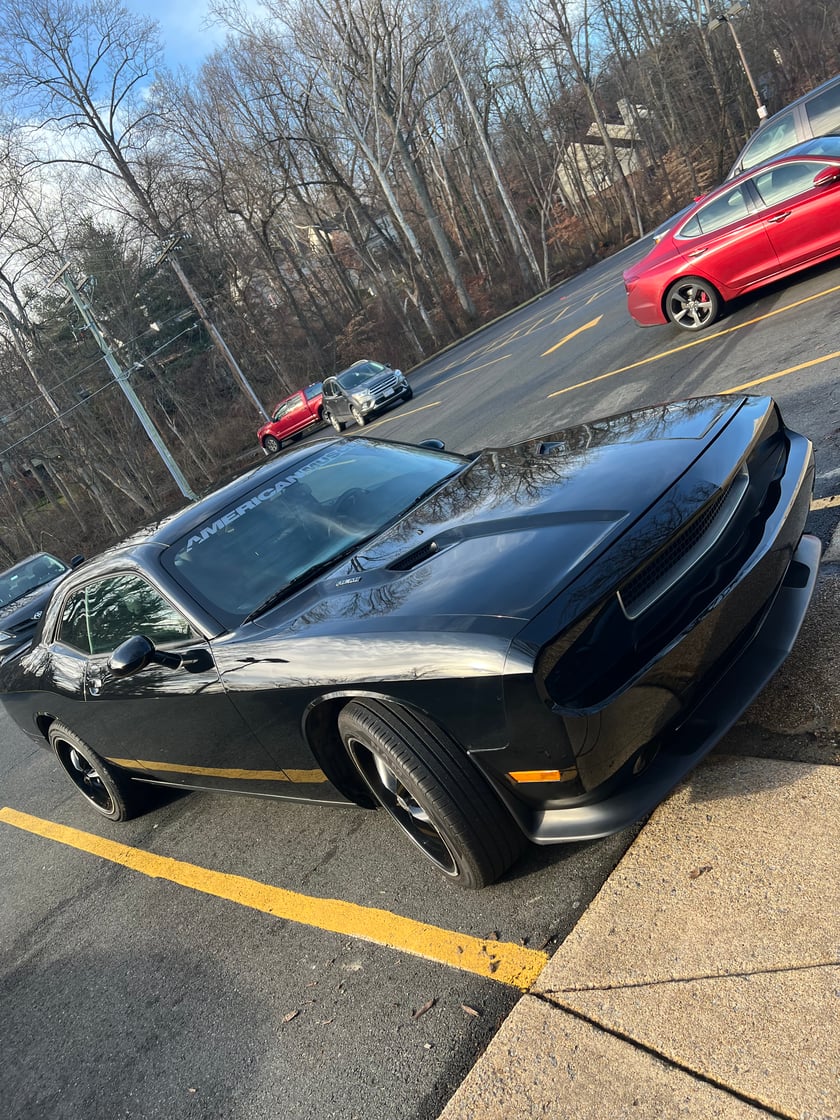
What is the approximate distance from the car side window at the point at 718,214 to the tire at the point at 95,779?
8.74 metres

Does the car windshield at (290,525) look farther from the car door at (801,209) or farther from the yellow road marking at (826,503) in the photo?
the car door at (801,209)

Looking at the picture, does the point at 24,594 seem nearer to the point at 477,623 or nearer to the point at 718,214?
the point at 718,214

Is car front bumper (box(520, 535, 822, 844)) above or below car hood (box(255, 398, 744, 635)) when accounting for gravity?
below

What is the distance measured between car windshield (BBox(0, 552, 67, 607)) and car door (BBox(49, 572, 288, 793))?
878cm

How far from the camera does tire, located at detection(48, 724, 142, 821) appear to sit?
471cm

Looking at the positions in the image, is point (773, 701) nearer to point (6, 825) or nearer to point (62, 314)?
point (6, 825)

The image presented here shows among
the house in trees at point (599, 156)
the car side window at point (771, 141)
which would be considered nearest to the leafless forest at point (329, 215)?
the house in trees at point (599, 156)

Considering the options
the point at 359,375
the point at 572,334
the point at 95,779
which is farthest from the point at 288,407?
the point at 95,779

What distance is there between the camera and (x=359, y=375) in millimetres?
Result: 23062

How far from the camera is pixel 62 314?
42000 millimetres

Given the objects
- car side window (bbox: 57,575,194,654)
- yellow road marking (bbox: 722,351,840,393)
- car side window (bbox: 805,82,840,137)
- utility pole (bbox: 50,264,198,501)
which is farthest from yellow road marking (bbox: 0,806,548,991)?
utility pole (bbox: 50,264,198,501)

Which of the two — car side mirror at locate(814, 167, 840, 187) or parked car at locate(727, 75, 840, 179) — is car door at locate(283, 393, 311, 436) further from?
car side mirror at locate(814, 167, 840, 187)

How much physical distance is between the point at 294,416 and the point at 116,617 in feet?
83.7

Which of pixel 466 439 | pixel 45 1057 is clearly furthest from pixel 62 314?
pixel 45 1057
